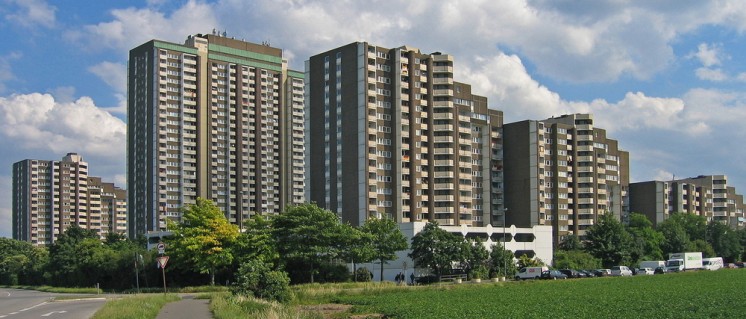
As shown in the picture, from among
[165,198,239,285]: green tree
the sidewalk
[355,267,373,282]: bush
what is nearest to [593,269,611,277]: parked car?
[355,267,373,282]: bush

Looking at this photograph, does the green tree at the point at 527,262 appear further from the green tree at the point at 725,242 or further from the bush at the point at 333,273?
the green tree at the point at 725,242

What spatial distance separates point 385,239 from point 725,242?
9665cm

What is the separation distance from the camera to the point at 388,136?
134375mm

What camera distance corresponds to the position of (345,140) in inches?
5290

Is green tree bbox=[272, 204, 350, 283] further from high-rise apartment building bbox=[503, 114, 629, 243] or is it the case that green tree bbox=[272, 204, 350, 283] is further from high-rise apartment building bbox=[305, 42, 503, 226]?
high-rise apartment building bbox=[503, 114, 629, 243]

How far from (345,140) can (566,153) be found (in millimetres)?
50260

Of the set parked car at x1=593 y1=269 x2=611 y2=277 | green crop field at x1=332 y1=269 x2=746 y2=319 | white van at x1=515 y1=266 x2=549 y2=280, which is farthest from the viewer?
parked car at x1=593 y1=269 x2=611 y2=277

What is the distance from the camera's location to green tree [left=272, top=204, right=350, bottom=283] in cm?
8188

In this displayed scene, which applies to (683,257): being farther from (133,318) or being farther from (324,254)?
(133,318)

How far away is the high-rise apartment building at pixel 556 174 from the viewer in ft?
484

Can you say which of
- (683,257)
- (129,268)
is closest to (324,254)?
(129,268)

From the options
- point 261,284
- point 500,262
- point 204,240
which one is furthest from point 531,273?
point 261,284

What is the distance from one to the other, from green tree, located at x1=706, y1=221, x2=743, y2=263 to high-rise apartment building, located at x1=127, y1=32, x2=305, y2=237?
3668 inches

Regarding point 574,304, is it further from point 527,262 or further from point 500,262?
point 527,262
